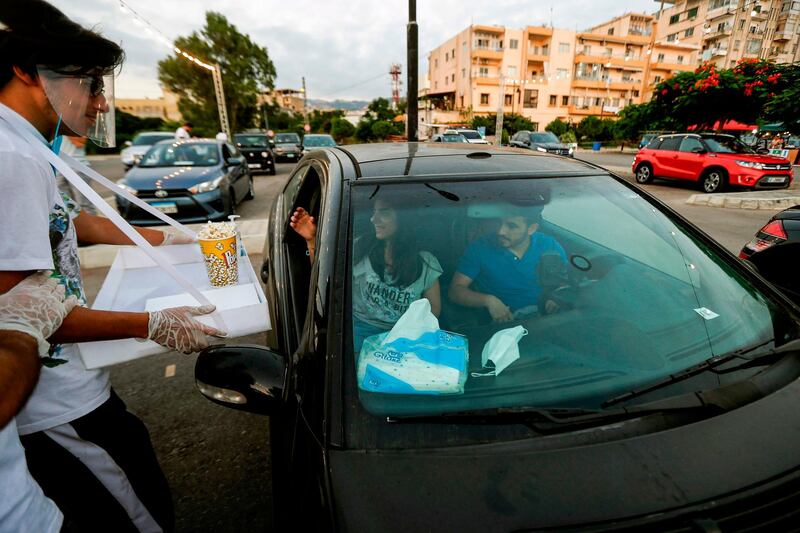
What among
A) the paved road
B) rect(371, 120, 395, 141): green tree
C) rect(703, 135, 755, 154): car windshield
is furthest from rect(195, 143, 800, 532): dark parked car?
rect(371, 120, 395, 141): green tree

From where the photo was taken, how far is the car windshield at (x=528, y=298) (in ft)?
3.66

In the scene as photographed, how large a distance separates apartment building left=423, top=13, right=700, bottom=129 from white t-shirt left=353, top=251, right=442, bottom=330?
44979 mm

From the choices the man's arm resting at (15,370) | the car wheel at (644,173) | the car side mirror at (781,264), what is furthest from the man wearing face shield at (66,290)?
the car wheel at (644,173)

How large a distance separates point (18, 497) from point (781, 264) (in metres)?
3.83

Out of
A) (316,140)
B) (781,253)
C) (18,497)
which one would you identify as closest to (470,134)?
(316,140)

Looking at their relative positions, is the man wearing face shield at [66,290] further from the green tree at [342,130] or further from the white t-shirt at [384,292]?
the green tree at [342,130]

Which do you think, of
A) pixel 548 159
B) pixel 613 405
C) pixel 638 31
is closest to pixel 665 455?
pixel 613 405

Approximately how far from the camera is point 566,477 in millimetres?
897

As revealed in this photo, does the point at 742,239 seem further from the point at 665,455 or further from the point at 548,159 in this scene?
the point at 665,455

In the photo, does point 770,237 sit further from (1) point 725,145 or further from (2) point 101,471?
(1) point 725,145

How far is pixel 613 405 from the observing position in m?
1.04

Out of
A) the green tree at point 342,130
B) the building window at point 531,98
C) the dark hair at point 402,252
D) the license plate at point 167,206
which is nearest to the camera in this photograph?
the dark hair at point 402,252

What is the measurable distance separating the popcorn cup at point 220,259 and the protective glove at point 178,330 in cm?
49

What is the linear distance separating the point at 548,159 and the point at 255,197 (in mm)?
9814
